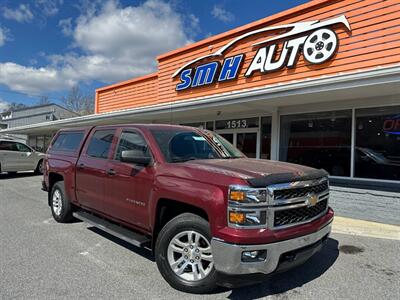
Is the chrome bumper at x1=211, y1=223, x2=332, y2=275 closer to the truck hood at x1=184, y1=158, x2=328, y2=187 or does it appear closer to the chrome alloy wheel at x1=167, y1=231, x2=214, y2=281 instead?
the chrome alloy wheel at x1=167, y1=231, x2=214, y2=281

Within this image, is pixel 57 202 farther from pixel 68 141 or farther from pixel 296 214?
pixel 296 214

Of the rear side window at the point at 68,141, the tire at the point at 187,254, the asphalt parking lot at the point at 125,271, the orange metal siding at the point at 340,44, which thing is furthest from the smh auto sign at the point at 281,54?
the tire at the point at 187,254

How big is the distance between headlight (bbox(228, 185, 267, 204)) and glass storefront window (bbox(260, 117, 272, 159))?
759 centimetres

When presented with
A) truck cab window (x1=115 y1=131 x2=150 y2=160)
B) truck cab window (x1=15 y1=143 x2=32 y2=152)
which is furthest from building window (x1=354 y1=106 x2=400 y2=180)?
truck cab window (x1=15 y1=143 x2=32 y2=152)

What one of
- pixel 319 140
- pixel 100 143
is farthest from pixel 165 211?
pixel 319 140

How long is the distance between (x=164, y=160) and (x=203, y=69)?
9257 mm

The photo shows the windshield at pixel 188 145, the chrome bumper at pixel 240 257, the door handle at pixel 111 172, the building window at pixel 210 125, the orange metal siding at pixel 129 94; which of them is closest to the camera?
the chrome bumper at pixel 240 257

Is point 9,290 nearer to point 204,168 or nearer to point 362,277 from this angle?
point 204,168

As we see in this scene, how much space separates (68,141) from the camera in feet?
22.3

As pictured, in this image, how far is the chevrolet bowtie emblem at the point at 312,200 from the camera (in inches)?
150

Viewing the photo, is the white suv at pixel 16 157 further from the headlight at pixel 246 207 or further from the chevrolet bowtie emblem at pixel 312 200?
the chevrolet bowtie emblem at pixel 312 200

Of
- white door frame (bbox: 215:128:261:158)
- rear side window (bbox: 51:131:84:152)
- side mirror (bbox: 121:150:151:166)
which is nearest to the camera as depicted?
side mirror (bbox: 121:150:151:166)

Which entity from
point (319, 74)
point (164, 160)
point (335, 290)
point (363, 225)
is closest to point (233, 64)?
point (319, 74)

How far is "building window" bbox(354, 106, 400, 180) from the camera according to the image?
7.94 m
